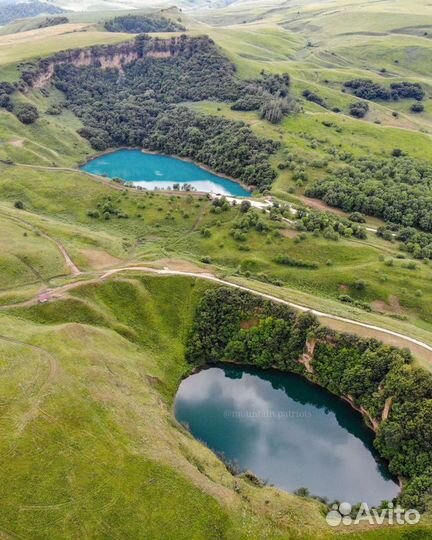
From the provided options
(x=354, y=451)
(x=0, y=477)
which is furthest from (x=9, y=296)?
(x=354, y=451)

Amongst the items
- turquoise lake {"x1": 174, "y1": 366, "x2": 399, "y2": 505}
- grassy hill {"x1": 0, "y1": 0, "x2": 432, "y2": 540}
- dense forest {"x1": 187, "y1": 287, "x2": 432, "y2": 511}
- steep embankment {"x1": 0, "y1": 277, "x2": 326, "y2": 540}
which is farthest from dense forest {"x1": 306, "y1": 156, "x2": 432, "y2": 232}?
steep embankment {"x1": 0, "y1": 277, "x2": 326, "y2": 540}

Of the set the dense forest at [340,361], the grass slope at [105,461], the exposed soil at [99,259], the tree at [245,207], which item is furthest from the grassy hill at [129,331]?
the dense forest at [340,361]

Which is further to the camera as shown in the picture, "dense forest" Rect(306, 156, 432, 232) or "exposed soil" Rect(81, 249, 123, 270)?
"dense forest" Rect(306, 156, 432, 232)

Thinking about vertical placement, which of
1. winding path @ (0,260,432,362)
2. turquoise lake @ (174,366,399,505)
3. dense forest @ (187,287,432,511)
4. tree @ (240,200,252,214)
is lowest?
turquoise lake @ (174,366,399,505)

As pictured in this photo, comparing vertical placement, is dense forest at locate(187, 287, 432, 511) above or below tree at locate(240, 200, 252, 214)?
below

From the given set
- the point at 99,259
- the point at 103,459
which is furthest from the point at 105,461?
the point at 99,259

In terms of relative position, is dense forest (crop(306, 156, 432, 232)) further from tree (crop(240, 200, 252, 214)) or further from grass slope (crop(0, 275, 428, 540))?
grass slope (crop(0, 275, 428, 540))

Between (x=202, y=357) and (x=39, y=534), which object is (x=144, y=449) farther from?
(x=202, y=357)
